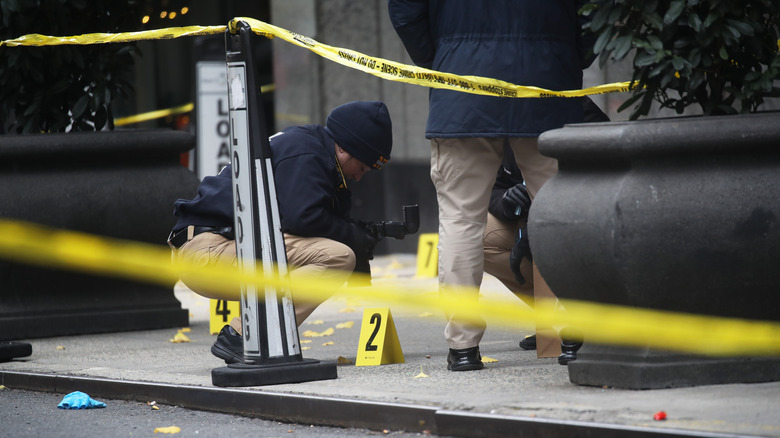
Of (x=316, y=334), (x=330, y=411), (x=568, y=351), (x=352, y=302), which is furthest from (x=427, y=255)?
(x=330, y=411)

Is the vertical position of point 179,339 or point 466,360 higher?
point 466,360

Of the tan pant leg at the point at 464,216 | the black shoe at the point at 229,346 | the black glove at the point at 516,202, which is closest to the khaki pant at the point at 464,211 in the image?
the tan pant leg at the point at 464,216

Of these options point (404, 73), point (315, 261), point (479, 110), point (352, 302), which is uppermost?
point (404, 73)

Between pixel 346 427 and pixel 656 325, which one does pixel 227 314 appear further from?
pixel 656 325

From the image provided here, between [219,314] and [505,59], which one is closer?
[505,59]

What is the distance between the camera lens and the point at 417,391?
194 inches

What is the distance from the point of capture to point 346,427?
15.7ft

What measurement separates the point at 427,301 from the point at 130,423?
1340 millimetres

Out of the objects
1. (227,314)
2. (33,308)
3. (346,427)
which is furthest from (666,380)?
(33,308)

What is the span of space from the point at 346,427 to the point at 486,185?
1.34 m

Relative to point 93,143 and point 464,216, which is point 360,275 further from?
point 93,143

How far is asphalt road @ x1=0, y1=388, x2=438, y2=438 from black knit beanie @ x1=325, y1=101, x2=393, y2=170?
1.47m

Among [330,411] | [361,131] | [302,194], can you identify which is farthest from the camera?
[361,131]

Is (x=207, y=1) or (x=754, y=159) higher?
(x=207, y=1)
